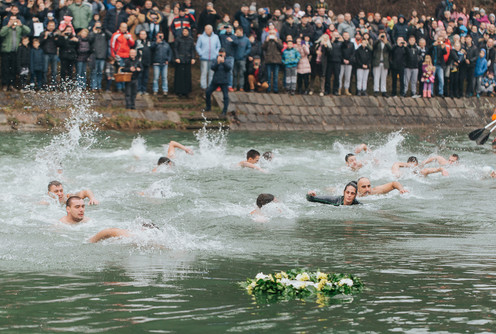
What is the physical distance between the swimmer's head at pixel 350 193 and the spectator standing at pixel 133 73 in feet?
34.8

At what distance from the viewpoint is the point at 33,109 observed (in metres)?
24.2

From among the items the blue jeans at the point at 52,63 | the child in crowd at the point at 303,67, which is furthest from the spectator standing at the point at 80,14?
the child in crowd at the point at 303,67

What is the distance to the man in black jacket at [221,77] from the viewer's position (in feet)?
83.7

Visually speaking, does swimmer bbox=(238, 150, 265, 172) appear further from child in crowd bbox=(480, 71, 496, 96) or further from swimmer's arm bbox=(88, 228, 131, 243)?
child in crowd bbox=(480, 71, 496, 96)

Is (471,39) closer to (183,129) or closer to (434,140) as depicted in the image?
(434,140)

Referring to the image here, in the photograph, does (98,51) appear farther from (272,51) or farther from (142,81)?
(272,51)

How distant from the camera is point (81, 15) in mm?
24891

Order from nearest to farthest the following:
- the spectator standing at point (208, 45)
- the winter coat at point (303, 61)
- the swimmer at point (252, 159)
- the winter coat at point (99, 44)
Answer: the swimmer at point (252, 159) < the winter coat at point (99, 44) < the spectator standing at point (208, 45) < the winter coat at point (303, 61)

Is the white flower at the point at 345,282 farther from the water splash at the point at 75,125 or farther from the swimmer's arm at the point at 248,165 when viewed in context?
the water splash at the point at 75,125

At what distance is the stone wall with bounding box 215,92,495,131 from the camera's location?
27516 mm

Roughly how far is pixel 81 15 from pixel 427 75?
12656 millimetres

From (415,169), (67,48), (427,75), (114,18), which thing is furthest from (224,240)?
(427,75)

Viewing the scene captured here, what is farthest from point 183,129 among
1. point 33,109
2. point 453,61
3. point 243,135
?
point 453,61

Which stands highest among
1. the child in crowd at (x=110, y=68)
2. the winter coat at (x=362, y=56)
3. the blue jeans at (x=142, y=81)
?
the winter coat at (x=362, y=56)
